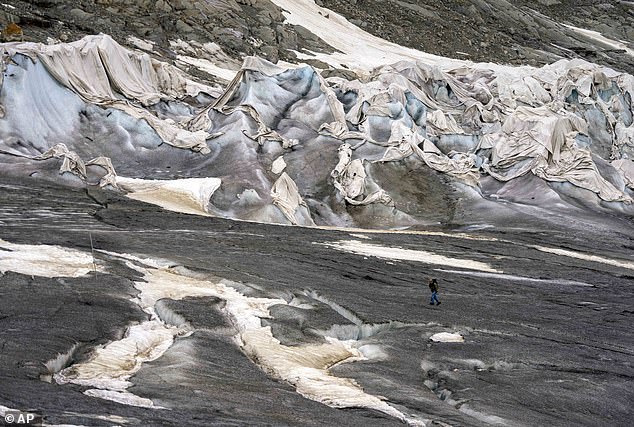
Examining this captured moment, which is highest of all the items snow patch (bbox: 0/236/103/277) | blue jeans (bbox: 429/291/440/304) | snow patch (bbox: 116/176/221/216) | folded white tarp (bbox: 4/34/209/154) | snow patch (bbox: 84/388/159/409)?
snow patch (bbox: 84/388/159/409)

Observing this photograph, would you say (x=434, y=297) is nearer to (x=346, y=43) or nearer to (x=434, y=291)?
(x=434, y=291)

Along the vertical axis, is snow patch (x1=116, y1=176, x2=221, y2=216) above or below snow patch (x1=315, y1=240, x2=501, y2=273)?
below

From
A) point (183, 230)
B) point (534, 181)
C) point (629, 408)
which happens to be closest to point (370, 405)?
point (629, 408)

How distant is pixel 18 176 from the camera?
91.7ft

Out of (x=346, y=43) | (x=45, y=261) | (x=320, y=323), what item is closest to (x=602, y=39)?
(x=346, y=43)

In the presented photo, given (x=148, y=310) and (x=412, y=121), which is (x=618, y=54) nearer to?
(x=412, y=121)

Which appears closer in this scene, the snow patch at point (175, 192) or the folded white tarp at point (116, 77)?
the snow patch at point (175, 192)

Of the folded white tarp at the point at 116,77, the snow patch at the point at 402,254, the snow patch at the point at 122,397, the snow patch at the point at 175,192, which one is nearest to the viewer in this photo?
the snow patch at the point at 122,397

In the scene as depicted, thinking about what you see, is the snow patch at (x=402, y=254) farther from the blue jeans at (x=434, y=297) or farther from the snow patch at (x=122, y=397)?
the snow patch at (x=122, y=397)

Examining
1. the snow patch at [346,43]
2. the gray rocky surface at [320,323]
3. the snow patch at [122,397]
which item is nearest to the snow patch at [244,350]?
the snow patch at [122,397]

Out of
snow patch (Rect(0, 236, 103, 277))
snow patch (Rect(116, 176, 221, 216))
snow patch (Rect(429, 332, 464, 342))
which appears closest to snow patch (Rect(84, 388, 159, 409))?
snow patch (Rect(0, 236, 103, 277))

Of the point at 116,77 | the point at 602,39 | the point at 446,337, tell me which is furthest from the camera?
the point at 602,39

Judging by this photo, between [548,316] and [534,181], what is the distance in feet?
65.6

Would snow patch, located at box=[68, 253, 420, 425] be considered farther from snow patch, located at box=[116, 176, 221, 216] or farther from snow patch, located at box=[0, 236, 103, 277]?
snow patch, located at box=[116, 176, 221, 216]
